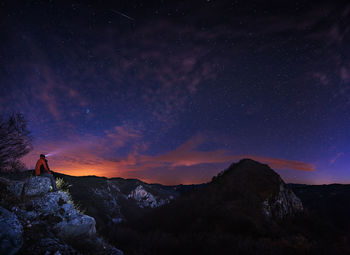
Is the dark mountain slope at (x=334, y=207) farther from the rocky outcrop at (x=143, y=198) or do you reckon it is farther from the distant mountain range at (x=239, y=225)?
the rocky outcrop at (x=143, y=198)

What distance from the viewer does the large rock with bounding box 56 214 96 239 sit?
8.37 metres

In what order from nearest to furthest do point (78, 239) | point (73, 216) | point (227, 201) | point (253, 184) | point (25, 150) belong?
1. point (78, 239)
2. point (73, 216)
3. point (25, 150)
4. point (227, 201)
5. point (253, 184)

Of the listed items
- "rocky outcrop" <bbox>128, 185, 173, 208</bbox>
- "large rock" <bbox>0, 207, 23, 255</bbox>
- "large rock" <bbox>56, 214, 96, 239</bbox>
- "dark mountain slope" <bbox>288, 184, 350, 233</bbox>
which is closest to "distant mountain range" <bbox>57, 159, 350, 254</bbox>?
"dark mountain slope" <bbox>288, 184, 350, 233</bbox>

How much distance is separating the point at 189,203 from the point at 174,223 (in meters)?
7.91

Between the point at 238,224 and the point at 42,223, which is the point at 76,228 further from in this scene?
the point at 238,224

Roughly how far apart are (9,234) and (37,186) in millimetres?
5695

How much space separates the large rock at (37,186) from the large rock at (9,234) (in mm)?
4266

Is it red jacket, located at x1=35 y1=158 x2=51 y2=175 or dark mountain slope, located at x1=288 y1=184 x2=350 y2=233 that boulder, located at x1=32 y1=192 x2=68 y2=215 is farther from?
dark mountain slope, located at x1=288 y1=184 x2=350 y2=233

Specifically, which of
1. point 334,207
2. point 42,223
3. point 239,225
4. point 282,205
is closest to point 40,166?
point 42,223

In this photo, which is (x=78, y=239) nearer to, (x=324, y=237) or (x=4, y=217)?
(x=4, y=217)

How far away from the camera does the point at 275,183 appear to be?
1604 inches

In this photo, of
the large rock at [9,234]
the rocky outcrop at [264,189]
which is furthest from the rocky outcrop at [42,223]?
the rocky outcrop at [264,189]

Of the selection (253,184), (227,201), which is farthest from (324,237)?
(227,201)

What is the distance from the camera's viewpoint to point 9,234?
5.18 meters
